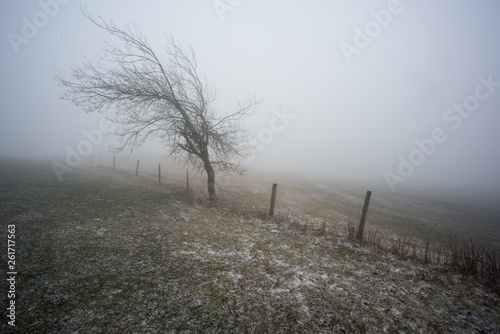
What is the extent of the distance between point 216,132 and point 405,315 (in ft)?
37.5

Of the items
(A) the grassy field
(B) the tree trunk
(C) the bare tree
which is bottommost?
(A) the grassy field

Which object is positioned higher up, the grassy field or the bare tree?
the bare tree

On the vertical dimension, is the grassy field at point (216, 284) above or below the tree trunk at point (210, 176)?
below

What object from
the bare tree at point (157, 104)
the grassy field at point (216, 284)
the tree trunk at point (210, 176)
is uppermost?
the bare tree at point (157, 104)

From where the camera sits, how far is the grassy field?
11.9 ft

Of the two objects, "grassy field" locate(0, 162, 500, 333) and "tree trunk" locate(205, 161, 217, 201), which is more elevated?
"tree trunk" locate(205, 161, 217, 201)

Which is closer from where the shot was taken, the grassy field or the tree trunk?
the grassy field

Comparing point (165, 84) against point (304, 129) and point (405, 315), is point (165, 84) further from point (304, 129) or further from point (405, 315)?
point (304, 129)

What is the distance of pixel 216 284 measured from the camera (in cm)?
467

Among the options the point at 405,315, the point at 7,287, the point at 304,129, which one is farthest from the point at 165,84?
the point at 304,129

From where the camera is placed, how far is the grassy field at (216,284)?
11.9 ft

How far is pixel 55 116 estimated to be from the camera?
5192 inches

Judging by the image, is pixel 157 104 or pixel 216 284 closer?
pixel 216 284

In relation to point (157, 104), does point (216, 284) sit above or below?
below
